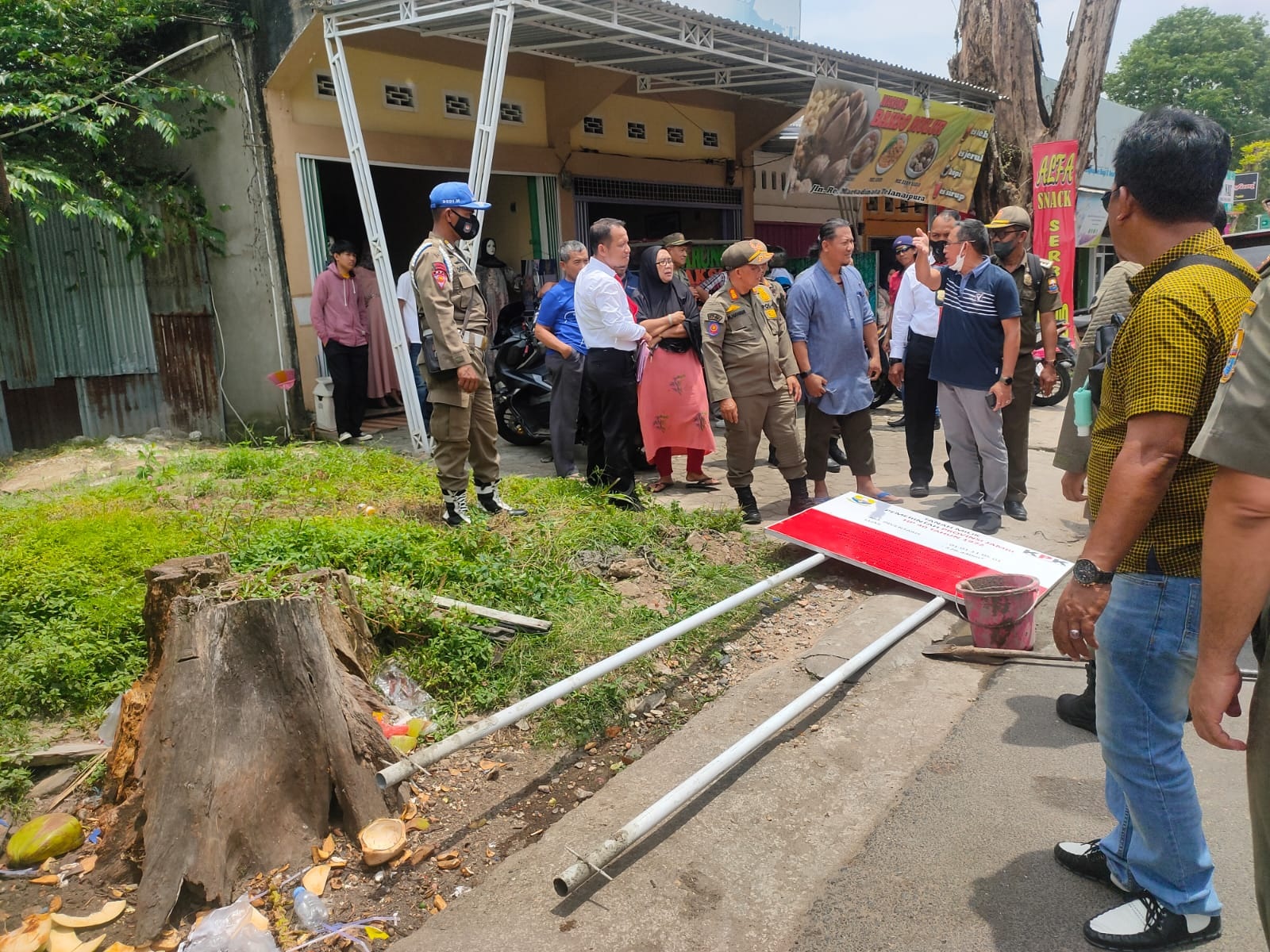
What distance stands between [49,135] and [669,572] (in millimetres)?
7283

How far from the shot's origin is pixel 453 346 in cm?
525

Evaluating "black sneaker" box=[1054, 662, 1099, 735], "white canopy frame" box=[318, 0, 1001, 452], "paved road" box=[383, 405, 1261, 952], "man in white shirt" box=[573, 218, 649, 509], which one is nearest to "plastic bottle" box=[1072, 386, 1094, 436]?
"black sneaker" box=[1054, 662, 1099, 735]

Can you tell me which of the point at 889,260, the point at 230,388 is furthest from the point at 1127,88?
the point at 230,388

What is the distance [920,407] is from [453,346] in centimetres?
364

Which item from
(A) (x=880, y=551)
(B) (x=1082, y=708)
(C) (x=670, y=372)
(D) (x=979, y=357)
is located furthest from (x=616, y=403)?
(B) (x=1082, y=708)

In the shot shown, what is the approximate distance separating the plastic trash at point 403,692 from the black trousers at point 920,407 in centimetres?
446

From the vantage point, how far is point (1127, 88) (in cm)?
4772

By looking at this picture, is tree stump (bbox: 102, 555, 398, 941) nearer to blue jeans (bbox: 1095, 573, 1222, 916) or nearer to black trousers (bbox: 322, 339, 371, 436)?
blue jeans (bbox: 1095, 573, 1222, 916)

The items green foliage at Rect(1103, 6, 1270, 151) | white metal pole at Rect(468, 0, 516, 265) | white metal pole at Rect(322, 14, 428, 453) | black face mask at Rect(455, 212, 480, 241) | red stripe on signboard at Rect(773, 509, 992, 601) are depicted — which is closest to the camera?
red stripe on signboard at Rect(773, 509, 992, 601)

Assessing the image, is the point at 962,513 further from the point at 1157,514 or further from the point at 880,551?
the point at 1157,514

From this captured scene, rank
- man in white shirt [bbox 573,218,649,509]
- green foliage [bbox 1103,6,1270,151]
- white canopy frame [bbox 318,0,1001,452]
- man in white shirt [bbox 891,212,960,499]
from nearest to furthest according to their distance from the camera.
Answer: man in white shirt [bbox 573,218,649,509] → man in white shirt [bbox 891,212,960,499] → white canopy frame [bbox 318,0,1001,452] → green foliage [bbox 1103,6,1270,151]

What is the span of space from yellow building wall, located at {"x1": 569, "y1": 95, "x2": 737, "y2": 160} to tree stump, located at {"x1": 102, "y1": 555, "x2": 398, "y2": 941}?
9631mm

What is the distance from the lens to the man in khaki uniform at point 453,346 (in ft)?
17.3

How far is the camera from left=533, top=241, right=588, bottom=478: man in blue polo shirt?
710 cm
